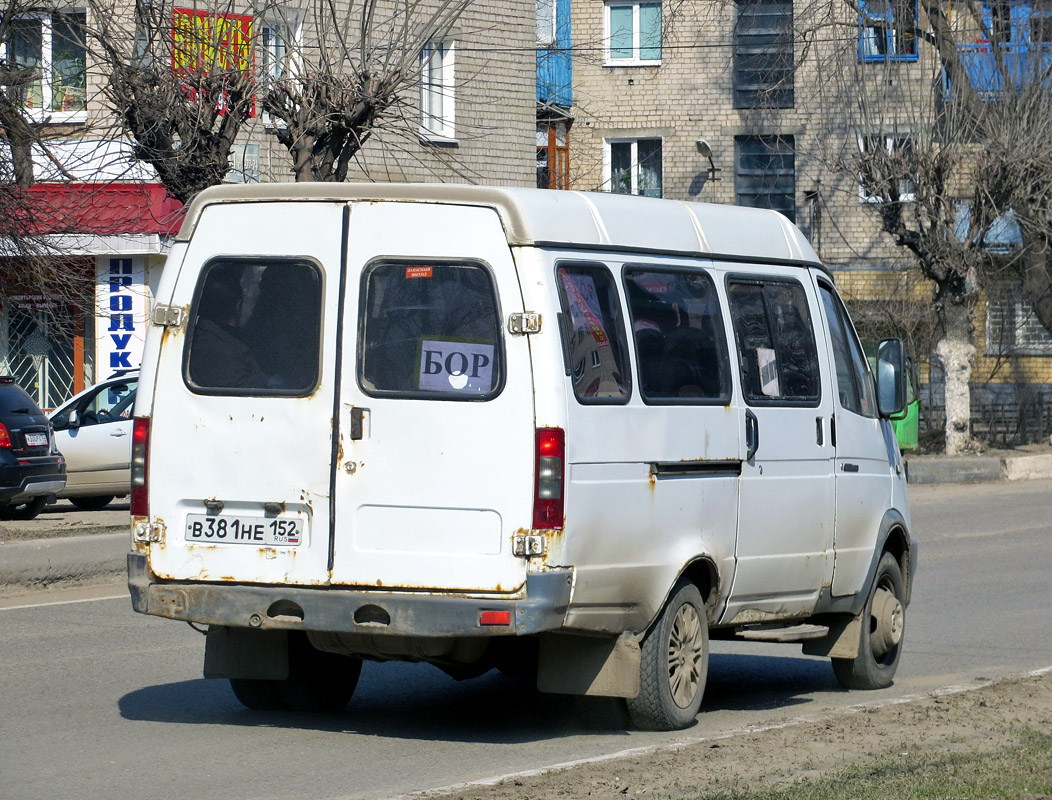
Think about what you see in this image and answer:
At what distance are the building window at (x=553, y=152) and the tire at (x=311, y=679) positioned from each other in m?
28.9

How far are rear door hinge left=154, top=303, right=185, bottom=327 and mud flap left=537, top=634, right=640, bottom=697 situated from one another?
6.62ft

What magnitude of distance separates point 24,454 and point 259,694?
30.6 ft

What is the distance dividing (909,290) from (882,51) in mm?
11383

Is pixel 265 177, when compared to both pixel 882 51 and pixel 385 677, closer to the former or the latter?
pixel 882 51

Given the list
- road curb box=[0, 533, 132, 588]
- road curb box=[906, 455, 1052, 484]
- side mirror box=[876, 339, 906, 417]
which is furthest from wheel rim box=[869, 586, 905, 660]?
road curb box=[906, 455, 1052, 484]

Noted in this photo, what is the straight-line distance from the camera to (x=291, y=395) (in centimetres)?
667

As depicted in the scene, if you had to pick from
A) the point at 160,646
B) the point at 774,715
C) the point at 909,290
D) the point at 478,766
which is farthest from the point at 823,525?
the point at 909,290

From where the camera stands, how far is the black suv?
52.6ft

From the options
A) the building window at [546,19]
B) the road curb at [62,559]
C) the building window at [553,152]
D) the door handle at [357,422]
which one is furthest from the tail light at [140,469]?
the building window at [546,19]

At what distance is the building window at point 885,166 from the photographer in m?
24.9

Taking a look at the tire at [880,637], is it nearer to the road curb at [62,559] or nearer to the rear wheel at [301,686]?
the rear wheel at [301,686]

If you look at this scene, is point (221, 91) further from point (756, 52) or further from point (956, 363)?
point (756, 52)

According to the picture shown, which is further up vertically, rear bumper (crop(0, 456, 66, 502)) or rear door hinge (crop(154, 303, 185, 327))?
rear door hinge (crop(154, 303, 185, 327))

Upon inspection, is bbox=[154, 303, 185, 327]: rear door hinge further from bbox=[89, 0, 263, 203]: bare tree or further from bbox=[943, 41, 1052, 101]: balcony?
bbox=[943, 41, 1052, 101]: balcony
